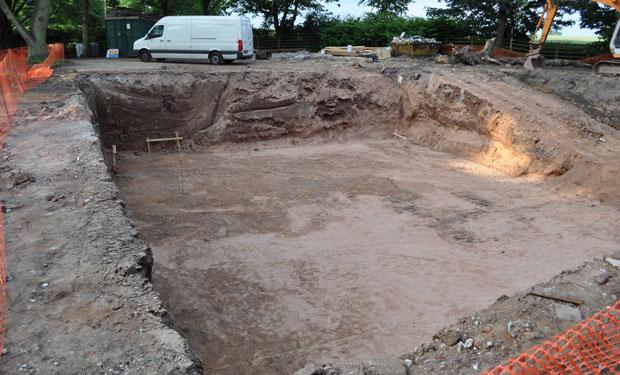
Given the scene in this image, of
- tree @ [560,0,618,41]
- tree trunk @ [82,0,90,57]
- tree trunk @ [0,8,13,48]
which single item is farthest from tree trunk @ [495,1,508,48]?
tree trunk @ [0,8,13,48]

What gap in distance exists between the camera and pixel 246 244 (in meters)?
9.72

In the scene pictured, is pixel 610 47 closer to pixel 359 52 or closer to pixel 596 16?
→ pixel 359 52

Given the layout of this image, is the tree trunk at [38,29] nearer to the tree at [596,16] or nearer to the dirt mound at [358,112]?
the dirt mound at [358,112]

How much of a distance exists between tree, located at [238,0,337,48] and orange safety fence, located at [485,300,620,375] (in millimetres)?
28426

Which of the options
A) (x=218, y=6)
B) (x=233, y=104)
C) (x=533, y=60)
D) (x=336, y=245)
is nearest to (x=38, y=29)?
(x=233, y=104)

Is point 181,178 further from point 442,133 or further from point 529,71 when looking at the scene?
point 529,71

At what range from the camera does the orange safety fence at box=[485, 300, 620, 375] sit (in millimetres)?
4281

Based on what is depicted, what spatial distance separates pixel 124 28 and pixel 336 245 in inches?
806

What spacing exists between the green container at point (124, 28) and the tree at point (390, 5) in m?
17.9

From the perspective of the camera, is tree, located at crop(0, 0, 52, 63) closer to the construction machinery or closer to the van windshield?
the van windshield

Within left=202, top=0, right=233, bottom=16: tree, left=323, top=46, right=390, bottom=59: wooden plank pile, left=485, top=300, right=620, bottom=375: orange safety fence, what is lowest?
left=485, top=300, right=620, bottom=375: orange safety fence

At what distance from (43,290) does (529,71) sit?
1758cm

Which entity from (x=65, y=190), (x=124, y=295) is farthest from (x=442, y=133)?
(x=124, y=295)

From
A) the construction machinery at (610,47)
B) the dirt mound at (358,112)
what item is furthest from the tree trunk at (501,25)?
the dirt mound at (358,112)
